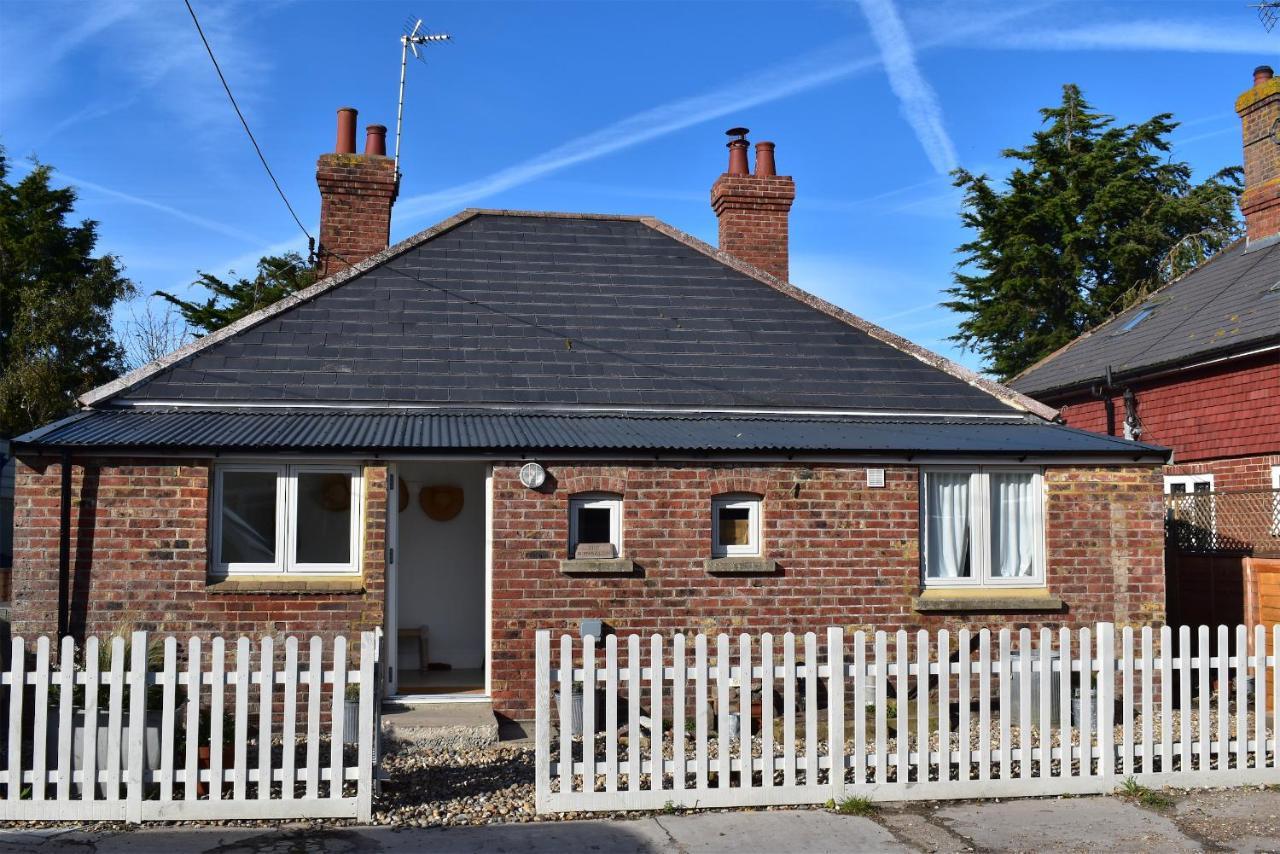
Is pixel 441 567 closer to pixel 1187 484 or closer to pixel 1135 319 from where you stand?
pixel 1187 484

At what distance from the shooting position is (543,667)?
23.6 ft

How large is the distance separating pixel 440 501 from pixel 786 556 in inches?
165

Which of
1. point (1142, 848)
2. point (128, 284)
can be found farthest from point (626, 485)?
point (128, 284)

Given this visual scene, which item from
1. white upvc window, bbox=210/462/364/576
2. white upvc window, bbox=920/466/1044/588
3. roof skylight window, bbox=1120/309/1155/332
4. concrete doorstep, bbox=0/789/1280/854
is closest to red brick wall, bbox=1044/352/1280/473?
roof skylight window, bbox=1120/309/1155/332

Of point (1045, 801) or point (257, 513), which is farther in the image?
point (257, 513)

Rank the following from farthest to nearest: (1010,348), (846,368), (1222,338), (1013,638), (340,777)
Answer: (1010,348) < (1222,338) < (846,368) < (1013,638) < (340,777)

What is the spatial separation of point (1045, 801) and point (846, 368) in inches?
249

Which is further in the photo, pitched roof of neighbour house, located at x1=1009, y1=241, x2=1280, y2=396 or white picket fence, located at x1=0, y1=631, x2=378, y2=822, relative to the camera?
pitched roof of neighbour house, located at x1=1009, y1=241, x2=1280, y2=396

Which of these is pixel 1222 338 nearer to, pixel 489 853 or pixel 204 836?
pixel 489 853

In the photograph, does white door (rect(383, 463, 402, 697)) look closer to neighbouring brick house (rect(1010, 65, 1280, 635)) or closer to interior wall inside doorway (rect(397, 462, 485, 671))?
interior wall inside doorway (rect(397, 462, 485, 671))

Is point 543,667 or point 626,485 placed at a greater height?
point 626,485

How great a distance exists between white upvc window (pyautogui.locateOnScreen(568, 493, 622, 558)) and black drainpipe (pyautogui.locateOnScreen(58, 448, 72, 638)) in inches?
181

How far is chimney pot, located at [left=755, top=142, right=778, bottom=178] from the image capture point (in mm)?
15430

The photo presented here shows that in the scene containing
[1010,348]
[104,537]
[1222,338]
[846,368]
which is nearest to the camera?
[104,537]
